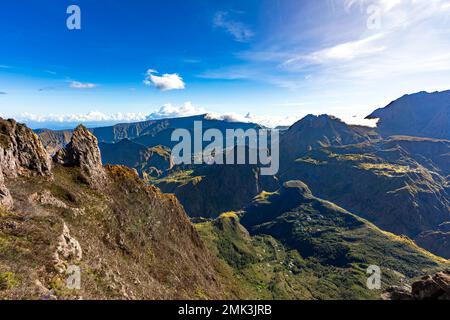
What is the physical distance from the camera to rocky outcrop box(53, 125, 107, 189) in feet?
275

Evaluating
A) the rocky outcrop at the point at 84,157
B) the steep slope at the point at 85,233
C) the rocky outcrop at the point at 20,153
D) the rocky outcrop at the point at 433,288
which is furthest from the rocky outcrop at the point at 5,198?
the rocky outcrop at the point at 433,288

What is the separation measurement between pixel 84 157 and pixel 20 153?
23.0 m

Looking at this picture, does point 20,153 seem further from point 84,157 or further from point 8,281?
point 8,281

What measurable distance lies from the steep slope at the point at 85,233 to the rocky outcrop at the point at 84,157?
0.32 m

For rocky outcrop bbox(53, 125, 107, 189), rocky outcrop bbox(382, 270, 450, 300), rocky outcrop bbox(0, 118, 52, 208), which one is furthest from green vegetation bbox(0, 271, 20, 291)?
rocky outcrop bbox(382, 270, 450, 300)

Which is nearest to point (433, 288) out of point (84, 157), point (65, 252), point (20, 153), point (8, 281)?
point (65, 252)

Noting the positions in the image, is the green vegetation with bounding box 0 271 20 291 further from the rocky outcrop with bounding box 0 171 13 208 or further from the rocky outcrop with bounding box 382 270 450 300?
the rocky outcrop with bounding box 382 270 450 300

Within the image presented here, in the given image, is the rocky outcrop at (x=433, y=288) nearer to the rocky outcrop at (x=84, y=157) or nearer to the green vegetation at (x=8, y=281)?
the green vegetation at (x=8, y=281)

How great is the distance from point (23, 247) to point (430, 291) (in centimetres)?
8111
